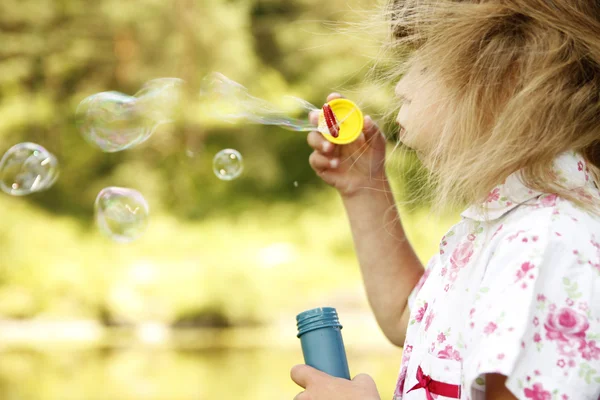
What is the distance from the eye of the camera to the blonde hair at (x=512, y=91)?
71 centimetres

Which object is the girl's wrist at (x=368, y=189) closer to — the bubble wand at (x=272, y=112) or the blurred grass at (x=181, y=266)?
the bubble wand at (x=272, y=112)

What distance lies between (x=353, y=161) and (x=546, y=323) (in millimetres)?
473

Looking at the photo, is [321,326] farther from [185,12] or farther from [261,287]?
[185,12]

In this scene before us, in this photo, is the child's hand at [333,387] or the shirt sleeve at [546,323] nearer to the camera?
the shirt sleeve at [546,323]

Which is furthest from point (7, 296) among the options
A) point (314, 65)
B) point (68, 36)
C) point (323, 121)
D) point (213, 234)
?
point (323, 121)

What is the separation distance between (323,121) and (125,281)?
5.82 meters

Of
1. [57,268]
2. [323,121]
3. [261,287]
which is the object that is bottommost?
[323,121]

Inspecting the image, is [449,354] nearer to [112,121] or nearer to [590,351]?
[590,351]

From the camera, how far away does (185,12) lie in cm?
777

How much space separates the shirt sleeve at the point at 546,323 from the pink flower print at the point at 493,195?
0.27 feet

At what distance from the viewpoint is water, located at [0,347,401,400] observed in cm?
413

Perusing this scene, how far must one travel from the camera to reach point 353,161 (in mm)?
1055

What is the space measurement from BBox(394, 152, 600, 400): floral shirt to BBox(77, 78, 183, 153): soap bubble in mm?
765

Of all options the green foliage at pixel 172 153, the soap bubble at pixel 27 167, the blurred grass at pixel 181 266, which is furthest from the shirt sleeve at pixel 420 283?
the green foliage at pixel 172 153
